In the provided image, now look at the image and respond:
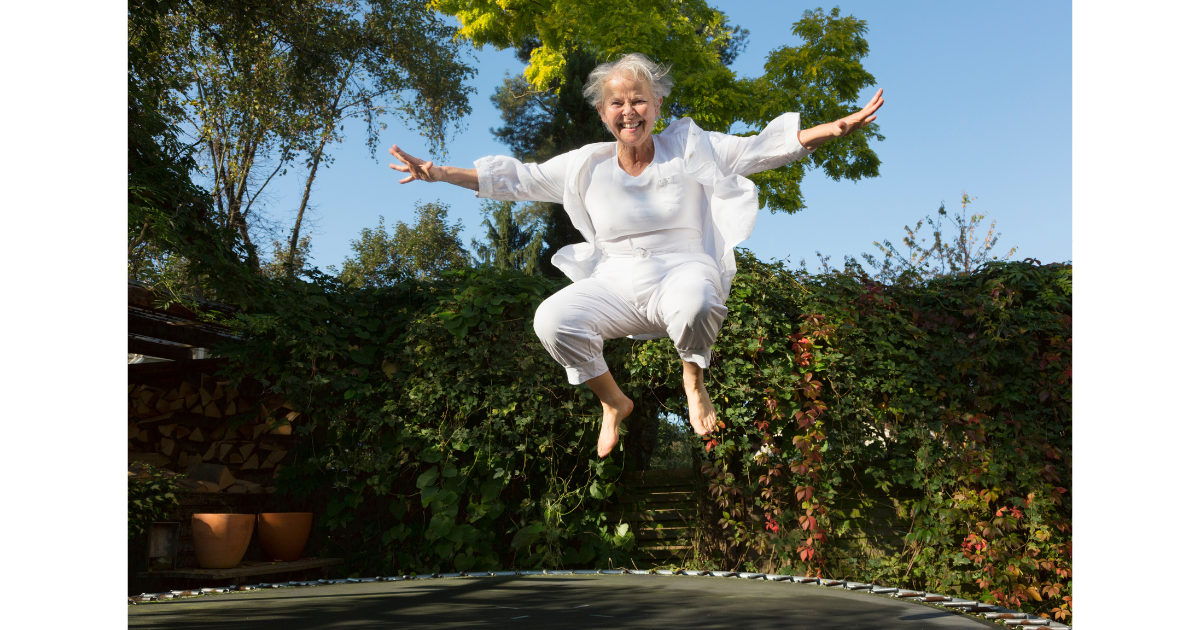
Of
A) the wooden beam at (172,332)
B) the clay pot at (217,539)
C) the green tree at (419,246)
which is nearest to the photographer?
the clay pot at (217,539)

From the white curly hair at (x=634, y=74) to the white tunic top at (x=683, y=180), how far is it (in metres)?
0.12

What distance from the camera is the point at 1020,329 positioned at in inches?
149

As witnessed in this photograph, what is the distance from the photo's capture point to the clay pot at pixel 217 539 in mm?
3961

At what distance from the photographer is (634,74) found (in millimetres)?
2080

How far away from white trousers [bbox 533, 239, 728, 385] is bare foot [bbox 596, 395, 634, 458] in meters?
0.24

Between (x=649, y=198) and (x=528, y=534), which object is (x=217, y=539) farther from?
(x=649, y=198)

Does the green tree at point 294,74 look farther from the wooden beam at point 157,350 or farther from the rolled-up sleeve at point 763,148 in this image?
the rolled-up sleeve at point 763,148

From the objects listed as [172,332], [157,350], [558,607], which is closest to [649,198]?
[558,607]

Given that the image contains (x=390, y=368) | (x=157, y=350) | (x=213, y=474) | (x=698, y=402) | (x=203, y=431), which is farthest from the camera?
(x=157, y=350)

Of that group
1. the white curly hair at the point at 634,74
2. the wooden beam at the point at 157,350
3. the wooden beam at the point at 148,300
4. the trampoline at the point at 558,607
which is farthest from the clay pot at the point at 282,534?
the white curly hair at the point at 634,74

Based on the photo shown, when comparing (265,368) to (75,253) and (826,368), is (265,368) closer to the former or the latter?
(826,368)

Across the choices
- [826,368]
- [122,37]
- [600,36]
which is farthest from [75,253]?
[600,36]

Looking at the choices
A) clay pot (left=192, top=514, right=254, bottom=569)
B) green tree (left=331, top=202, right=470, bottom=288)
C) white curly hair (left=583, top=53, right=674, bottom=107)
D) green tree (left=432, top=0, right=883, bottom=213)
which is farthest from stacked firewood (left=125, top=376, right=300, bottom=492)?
green tree (left=331, top=202, right=470, bottom=288)

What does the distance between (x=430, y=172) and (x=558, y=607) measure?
139cm
